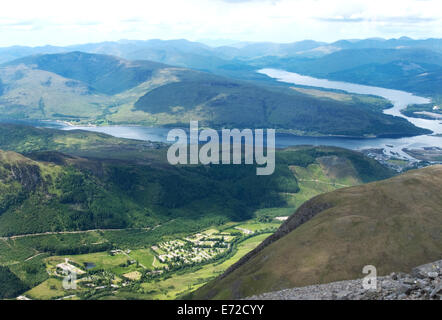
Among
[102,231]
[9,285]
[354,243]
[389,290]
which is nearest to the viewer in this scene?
[389,290]

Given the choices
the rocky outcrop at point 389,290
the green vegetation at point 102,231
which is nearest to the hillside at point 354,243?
the rocky outcrop at point 389,290

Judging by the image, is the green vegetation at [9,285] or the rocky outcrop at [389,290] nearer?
the rocky outcrop at [389,290]

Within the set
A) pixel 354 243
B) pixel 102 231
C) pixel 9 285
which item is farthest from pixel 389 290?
pixel 102 231

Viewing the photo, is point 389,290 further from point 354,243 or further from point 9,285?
point 9,285

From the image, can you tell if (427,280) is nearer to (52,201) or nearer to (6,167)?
(52,201)

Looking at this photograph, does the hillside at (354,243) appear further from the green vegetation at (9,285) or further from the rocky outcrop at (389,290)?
the green vegetation at (9,285)

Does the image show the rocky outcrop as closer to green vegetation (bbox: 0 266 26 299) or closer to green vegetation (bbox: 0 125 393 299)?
green vegetation (bbox: 0 125 393 299)

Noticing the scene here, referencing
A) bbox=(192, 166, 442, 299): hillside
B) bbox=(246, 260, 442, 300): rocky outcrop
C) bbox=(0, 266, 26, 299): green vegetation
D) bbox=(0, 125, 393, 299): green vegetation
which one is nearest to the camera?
bbox=(246, 260, 442, 300): rocky outcrop

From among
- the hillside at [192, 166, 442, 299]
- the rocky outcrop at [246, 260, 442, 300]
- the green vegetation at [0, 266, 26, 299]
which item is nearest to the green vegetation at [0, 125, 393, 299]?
the green vegetation at [0, 266, 26, 299]

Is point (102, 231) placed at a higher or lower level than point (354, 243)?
lower
